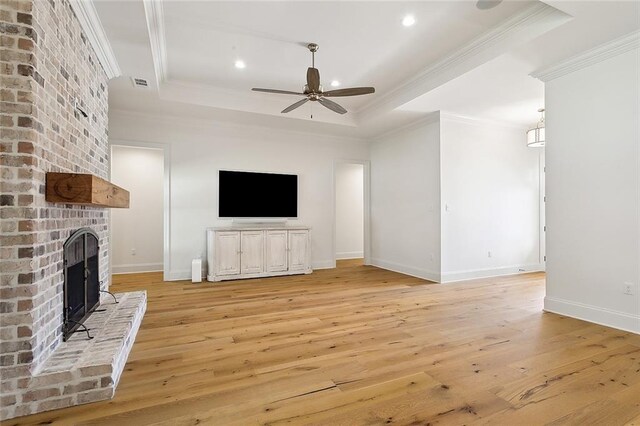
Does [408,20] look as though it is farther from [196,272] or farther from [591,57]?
[196,272]

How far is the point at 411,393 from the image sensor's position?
1812 mm

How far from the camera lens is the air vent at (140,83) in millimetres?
3737

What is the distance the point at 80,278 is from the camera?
96.8 inches

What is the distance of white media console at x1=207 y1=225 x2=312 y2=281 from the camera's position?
16.3ft

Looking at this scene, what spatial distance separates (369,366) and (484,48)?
135 inches

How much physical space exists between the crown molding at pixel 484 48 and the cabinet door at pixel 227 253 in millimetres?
3365

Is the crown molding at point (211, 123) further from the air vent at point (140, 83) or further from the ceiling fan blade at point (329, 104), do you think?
the ceiling fan blade at point (329, 104)

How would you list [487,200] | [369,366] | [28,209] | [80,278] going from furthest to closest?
1. [487,200]
2. [80,278]
3. [369,366]
4. [28,209]

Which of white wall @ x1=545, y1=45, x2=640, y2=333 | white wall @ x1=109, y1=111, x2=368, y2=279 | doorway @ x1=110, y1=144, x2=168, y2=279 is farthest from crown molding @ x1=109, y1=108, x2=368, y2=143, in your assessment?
white wall @ x1=545, y1=45, x2=640, y2=333

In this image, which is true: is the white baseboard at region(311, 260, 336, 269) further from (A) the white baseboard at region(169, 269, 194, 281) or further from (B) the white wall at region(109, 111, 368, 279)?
(A) the white baseboard at region(169, 269, 194, 281)

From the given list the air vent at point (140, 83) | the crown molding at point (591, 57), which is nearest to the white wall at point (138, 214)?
the air vent at point (140, 83)

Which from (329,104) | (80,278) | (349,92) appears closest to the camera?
(80,278)

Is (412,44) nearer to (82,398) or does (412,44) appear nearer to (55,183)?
(55,183)

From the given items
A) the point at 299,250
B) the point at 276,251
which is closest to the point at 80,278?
the point at 276,251
